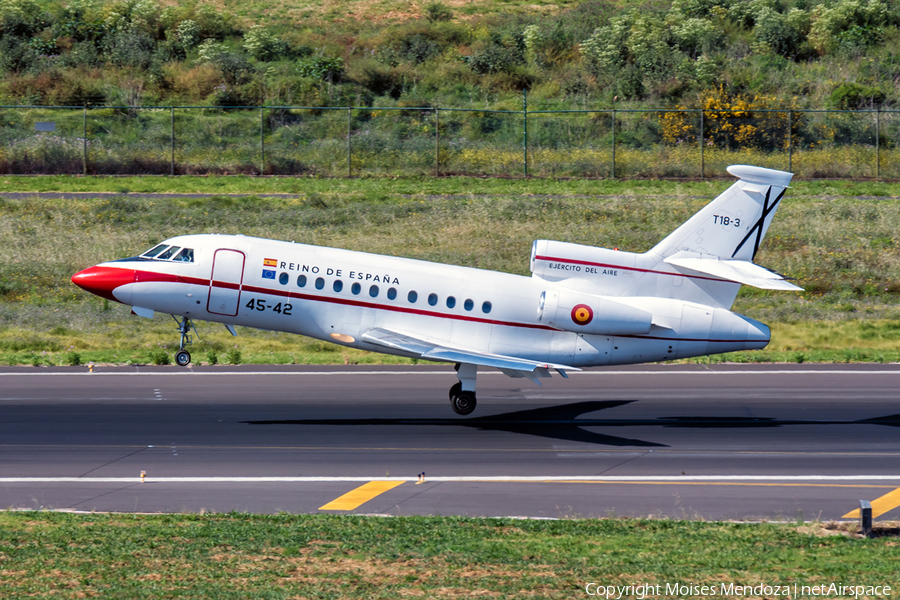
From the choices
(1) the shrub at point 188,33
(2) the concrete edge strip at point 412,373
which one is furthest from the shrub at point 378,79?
(2) the concrete edge strip at point 412,373

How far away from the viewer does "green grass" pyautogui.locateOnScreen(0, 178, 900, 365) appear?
36.0 meters

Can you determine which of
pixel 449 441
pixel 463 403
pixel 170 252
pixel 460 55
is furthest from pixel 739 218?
pixel 460 55

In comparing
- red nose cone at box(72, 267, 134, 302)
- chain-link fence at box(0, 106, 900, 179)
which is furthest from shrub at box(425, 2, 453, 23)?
red nose cone at box(72, 267, 134, 302)

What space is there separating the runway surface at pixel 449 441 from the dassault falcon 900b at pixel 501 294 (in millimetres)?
1873

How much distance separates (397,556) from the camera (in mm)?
13188

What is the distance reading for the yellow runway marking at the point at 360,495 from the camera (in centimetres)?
1667

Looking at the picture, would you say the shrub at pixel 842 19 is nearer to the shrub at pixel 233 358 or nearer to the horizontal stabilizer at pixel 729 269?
the horizontal stabilizer at pixel 729 269

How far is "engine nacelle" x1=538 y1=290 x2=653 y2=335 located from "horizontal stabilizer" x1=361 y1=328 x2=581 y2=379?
124 cm

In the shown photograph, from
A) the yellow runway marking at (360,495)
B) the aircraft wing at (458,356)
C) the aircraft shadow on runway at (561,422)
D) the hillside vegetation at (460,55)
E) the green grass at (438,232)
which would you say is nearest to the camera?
the yellow runway marking at (360,495)

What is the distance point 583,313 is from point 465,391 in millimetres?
3224

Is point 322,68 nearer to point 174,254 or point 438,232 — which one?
point 438,232

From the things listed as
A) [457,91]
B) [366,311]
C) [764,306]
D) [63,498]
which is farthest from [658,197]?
[63,498]

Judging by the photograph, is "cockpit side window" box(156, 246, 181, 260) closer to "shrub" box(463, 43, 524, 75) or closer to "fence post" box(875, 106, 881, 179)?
"fence post" box(875, 106, 881, 179)

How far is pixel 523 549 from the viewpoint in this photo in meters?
13.6
